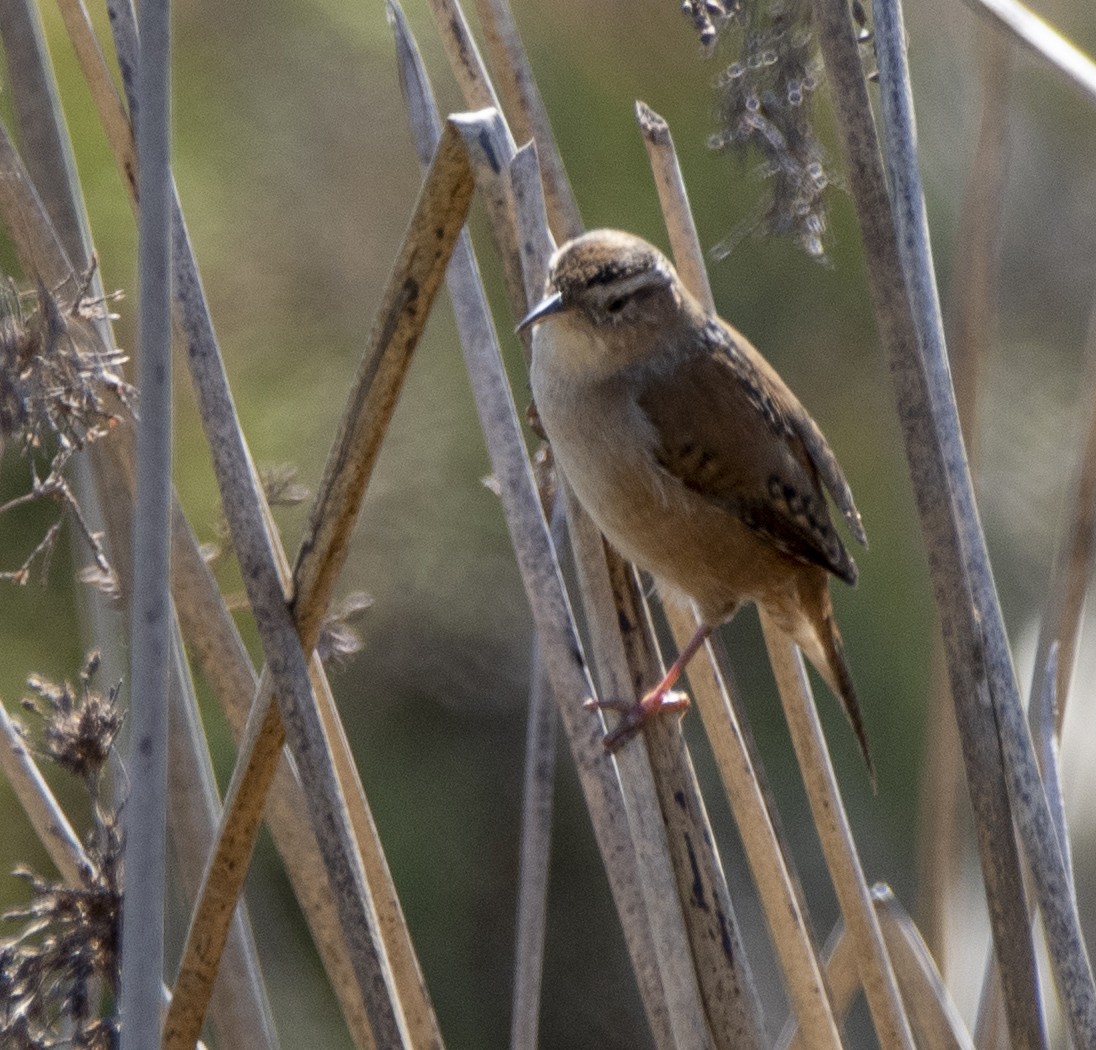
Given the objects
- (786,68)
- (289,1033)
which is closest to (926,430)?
(786,68)

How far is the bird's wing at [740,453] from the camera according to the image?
2111 mm

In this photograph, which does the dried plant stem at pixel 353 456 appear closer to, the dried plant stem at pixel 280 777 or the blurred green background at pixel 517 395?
the dried plant stem at pixel 280 777

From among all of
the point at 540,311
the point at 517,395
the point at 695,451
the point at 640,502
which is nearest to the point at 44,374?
the point at 540,311

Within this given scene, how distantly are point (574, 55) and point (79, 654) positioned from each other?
1758 mm

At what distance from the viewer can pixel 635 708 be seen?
5.20 ft

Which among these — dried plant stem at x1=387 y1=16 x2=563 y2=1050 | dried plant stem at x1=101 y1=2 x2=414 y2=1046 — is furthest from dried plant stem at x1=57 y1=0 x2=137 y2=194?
dried plant stem at x1=387 y1=16 x2=563 y2=1050

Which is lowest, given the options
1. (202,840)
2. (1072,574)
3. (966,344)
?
(202,840)

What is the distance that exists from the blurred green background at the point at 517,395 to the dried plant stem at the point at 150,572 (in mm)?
1852

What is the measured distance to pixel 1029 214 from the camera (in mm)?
3656

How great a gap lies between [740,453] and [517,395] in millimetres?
1284

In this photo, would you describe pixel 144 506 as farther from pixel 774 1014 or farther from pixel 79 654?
pixel 774 1014

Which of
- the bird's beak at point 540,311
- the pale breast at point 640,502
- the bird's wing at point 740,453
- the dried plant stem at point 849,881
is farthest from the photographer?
the bird's wing at point 740,453

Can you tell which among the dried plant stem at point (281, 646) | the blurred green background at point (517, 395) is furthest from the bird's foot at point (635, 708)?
the blurred green background at point (517, 395)

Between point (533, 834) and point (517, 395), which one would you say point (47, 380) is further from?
point (517, 395)
